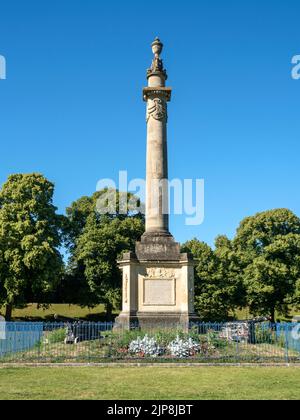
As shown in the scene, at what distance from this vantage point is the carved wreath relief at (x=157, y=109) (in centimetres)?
2453

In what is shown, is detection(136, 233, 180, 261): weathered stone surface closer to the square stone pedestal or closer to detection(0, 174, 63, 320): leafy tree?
the square stone pedestal

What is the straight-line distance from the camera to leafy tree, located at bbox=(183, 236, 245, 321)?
4325cm

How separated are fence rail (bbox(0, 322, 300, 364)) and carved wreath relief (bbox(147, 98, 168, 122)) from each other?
419 inches

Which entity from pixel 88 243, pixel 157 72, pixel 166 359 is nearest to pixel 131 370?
pixel 166 359

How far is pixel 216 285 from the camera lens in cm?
4394

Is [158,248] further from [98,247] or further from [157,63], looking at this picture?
[98,247]

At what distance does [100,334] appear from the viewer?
21.0 meters

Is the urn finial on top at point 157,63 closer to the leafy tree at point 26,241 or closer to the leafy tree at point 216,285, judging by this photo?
the leafy tree at point 26,241

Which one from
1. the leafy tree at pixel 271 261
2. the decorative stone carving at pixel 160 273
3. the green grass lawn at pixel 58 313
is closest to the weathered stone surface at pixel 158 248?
the decorative stone carving at pixel 160 273

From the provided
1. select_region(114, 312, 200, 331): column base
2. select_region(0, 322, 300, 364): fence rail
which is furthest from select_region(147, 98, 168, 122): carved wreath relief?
select_region(0, 322, 300, 364): fence rail

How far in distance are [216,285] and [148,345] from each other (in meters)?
26.5

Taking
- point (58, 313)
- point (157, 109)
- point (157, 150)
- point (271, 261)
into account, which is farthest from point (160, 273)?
point (58, 313)

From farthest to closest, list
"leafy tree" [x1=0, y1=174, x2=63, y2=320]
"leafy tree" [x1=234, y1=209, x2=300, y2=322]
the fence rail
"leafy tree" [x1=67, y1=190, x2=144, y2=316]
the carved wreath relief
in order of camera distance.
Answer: "leafy tree" [x1=234, y1=209, x2=300, y2=322], "leafy tree" [x1=67, y1=190, x2=144, y2=316], "leafy tree" [x1=0, y1=174, x2=63, y2=320], the carved wreath relief, the fence rail
